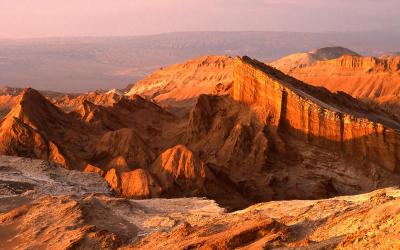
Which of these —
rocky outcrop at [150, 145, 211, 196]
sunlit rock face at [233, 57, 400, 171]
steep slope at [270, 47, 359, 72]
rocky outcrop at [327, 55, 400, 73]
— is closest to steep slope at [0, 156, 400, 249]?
rocky outcrop at [150, 145, 211, 196]

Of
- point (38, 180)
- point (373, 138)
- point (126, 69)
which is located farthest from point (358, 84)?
point (126, 69)

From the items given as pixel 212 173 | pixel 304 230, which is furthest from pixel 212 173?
pixel 304 230

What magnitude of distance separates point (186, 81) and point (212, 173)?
186ft

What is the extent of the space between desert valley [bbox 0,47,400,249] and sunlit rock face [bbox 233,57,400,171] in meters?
0.07

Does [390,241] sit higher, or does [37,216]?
[390,241]

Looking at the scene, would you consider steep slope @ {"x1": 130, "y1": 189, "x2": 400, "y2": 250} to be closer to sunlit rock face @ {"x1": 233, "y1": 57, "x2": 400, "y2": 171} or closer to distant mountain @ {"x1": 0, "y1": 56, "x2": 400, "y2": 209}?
distant mountain @ {"x1": 0, "y1": 56, "x2": 400, "y2": 209}

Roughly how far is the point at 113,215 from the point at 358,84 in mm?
64216

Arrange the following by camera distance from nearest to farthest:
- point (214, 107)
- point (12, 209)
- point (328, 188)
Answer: point (12, 209) → point (328, 188) → point (214, 107)

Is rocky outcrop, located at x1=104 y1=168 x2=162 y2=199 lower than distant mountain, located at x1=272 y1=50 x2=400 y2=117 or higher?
lower

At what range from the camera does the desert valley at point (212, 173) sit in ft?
48.9

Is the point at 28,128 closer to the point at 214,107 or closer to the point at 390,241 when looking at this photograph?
the point at 214,107

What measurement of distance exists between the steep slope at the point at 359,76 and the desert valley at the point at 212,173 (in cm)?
3279

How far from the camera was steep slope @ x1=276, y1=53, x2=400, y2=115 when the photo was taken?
248 ft

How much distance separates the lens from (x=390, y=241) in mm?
10125
